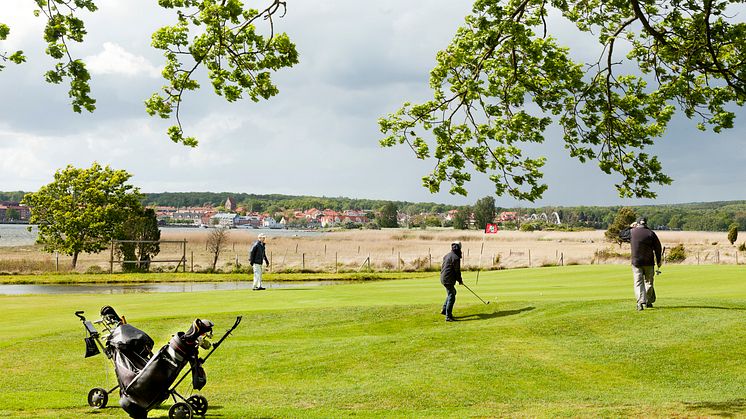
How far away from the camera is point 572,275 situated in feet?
109

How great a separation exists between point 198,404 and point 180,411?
1.24ft

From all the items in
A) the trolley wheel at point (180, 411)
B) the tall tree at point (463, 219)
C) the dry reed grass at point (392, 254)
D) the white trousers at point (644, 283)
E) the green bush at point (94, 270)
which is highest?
the tall tree at point (463, 219)

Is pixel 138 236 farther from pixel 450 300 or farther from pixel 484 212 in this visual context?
pixel 484 212

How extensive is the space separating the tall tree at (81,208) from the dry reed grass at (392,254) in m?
2.02

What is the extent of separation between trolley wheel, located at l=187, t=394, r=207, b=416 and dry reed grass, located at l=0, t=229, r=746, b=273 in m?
24.4

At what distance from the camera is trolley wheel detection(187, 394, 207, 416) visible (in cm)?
963

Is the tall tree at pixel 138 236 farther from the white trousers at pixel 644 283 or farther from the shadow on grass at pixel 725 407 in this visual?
the shadow on grass at pixel 725 407

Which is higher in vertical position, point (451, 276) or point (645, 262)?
point (645, 262)

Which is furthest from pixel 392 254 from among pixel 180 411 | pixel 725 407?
pixel 180 411

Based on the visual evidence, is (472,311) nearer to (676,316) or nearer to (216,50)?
(676,316)

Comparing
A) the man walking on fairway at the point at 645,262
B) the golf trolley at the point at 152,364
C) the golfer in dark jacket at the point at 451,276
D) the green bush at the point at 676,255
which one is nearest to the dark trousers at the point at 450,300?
the golfer in dark jacket at the point at 451,276

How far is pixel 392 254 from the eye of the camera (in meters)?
75.4

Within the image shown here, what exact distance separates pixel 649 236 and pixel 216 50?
1152 centimetres

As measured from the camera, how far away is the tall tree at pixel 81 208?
5650 centimetres
